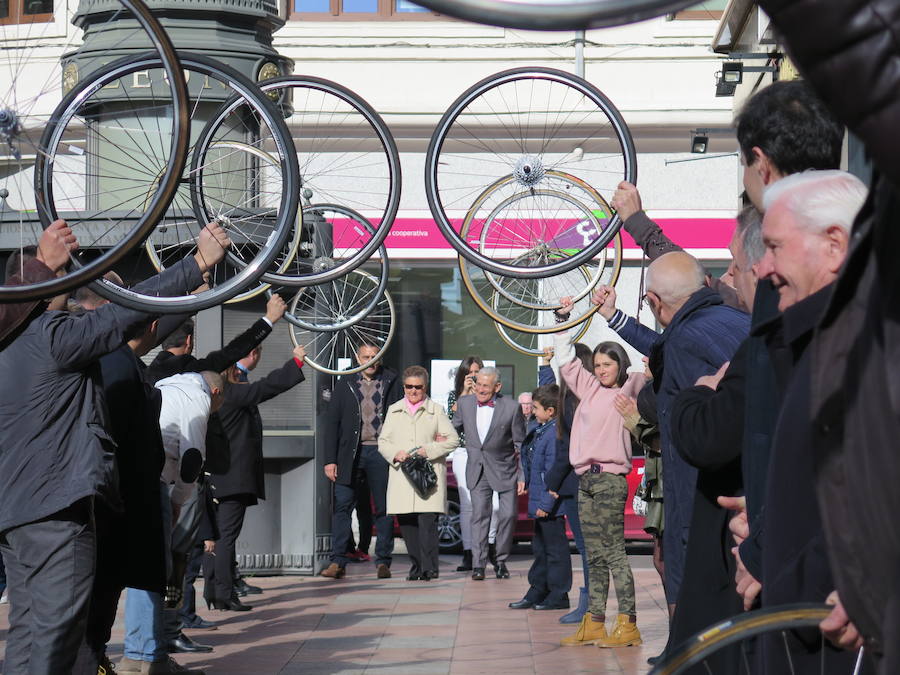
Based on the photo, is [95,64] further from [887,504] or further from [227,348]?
[887,504]

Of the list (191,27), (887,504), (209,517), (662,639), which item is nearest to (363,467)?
(209,517)

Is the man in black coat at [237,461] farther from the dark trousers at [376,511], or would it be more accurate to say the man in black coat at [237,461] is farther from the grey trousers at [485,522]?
the grey trousers at [485,522]

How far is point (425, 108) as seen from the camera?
2073 cm

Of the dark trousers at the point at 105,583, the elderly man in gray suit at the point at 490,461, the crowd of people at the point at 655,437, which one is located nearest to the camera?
the crowd of people at the point at 655,437

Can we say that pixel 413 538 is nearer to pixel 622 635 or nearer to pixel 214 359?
pixel 622 635

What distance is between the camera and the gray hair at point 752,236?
4.31 meters

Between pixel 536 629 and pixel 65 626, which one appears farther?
pixel 536 629

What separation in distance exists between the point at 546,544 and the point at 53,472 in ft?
19.6

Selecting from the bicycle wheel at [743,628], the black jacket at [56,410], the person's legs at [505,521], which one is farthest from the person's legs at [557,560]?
the bicycle wheel at [743,628]

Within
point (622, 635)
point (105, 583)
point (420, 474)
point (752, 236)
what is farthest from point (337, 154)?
point (752, 236)

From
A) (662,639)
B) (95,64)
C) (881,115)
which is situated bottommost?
(662,639)

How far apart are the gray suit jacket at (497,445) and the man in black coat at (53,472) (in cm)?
779

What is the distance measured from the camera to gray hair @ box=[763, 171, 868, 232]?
3117mm

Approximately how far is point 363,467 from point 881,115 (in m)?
12.9
